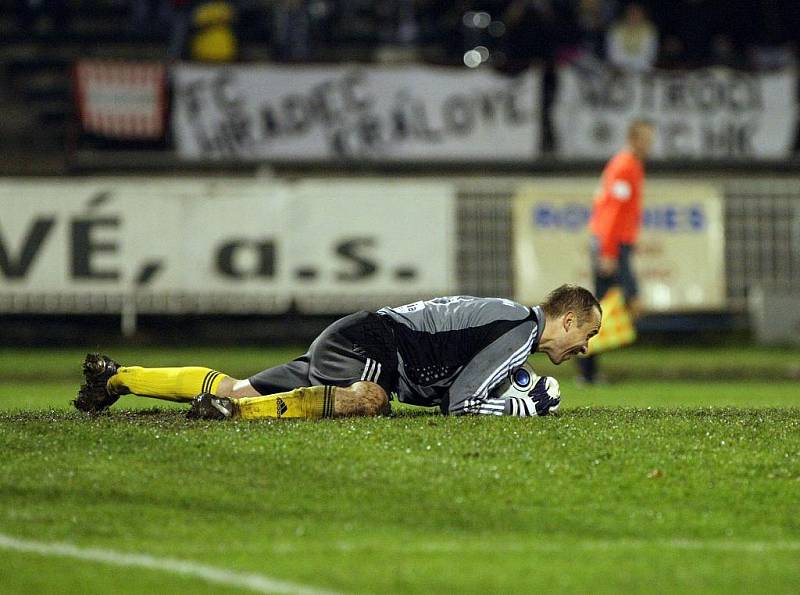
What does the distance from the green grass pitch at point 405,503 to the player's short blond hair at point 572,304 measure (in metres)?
0.65

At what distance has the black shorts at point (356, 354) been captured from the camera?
9.63 meters

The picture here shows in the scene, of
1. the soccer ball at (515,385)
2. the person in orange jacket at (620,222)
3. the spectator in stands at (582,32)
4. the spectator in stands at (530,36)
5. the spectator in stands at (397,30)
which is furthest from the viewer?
the spectator in stands at (397,30)

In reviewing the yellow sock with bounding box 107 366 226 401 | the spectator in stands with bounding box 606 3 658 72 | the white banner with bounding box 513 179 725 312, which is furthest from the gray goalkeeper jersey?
the spectator in stands with bounding box 606 3 658 72

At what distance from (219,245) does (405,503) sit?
13.4 meters

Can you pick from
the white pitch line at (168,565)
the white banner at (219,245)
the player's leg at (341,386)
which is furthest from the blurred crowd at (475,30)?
the white pitch line at (168,565)

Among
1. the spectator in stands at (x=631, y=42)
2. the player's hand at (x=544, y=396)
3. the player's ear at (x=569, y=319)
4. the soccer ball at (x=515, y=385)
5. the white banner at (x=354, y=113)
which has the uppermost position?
the spectator in stands at (x=631, y=42)

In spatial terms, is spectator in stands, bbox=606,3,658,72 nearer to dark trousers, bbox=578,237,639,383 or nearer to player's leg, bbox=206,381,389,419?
dark trousers, bbox=578,237,639,383

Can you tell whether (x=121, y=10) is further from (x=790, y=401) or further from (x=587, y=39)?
(x=790, y=401)

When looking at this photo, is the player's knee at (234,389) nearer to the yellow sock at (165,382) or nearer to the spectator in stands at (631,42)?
the yellow sock at (165,382)

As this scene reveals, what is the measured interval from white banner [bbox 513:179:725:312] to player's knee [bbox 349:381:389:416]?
11.8m

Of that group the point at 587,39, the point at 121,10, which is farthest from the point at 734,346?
the point at 121,10

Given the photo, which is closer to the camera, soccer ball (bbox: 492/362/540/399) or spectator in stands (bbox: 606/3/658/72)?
soccer ball (bbox: 492/362/540/399)

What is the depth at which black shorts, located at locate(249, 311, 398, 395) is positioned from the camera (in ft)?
31.6

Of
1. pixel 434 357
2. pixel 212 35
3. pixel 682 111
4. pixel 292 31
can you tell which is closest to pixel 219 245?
pixel 212 35
